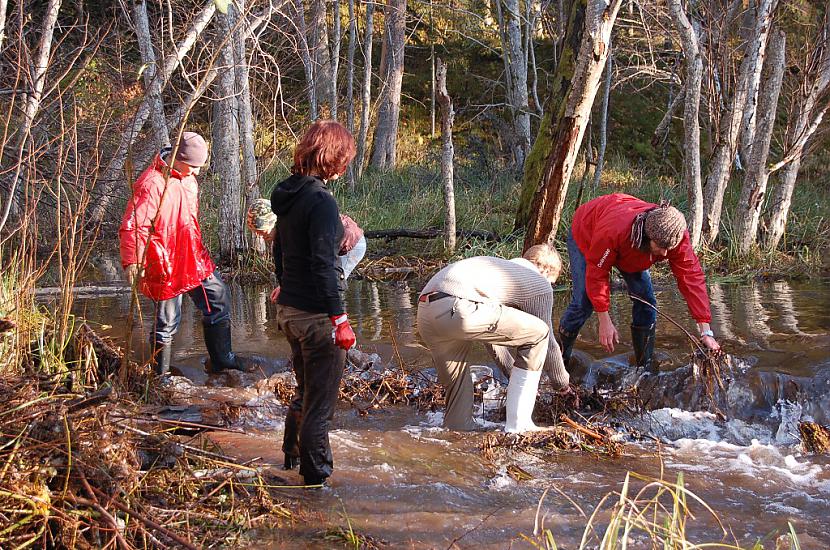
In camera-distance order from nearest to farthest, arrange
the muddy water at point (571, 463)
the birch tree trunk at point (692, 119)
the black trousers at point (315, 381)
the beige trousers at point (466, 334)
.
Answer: the muddy water at point (571, 463) < the black trousers at point (315, 381) < the beige trousers at point (466, 334) < the birch tree trunk at point (692, 119)

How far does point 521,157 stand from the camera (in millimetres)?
17656

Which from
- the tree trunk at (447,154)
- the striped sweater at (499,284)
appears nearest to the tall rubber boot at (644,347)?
the striped sweater at (499,284)

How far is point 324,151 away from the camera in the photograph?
4012 mm

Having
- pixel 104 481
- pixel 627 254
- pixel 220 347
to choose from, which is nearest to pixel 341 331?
pixel 104 481

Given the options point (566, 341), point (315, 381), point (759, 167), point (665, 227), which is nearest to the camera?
point (315, 381)

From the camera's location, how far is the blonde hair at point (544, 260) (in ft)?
16.9

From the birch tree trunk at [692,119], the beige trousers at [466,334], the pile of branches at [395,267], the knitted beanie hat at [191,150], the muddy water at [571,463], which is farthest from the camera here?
the pile of branches at [395,267]

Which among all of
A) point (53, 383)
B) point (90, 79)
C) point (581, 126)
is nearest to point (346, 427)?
point (53, 383)

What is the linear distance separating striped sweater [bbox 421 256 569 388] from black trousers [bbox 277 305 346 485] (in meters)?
0.98

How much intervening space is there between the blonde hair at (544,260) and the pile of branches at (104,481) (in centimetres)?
214

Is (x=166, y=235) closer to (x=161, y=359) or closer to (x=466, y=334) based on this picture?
(x=161, y=359)

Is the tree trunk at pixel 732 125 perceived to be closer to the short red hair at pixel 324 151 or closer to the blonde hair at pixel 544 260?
the blonde hair at pixel 544 260

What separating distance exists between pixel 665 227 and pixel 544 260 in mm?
757

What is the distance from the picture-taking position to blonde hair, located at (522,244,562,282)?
16.9 feet
